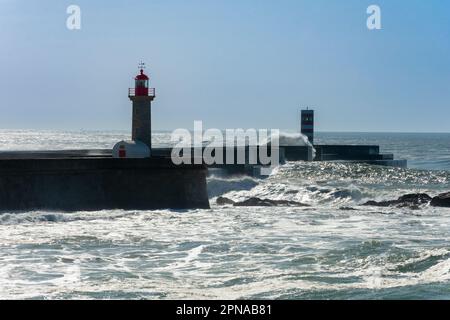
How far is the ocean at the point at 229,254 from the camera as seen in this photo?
991cm

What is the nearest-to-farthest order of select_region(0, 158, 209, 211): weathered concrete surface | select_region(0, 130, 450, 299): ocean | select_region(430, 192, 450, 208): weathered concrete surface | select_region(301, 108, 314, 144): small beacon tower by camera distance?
select_region(0, 130, 450, 299): ocean
select_region(0, 158, 209, 211): weathered concrete surface
select_region(430, 192, 450, 208): weathered concrete surface
select_region(301, 108, 314, 144): small beacon tower

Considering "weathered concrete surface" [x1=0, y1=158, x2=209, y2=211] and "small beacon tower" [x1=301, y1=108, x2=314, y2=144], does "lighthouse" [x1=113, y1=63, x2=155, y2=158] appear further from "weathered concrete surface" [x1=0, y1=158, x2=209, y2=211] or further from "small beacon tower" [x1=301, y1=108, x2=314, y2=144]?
"small beacon tower" [x1=301, y1=108, x2=314, y2=144]

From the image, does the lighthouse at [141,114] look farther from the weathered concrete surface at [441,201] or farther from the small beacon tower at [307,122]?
the small beacon tower at [307,122]

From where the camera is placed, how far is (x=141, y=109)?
22125mm

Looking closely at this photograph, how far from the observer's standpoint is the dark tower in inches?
866

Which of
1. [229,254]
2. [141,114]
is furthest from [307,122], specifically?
[229,254]

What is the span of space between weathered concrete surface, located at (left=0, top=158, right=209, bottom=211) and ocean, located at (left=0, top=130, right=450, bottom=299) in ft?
2.22

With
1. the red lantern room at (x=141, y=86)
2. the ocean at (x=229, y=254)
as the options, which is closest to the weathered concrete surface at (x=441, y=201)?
the ocean at (x=229, y=254)

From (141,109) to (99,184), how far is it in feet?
12.3

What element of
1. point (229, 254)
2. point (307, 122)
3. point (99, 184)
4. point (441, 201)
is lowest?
point (441, 201)

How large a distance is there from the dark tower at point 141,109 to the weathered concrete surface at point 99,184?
2730 mm

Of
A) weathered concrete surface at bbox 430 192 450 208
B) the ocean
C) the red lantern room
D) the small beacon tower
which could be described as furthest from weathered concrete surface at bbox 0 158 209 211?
the small beacon tower

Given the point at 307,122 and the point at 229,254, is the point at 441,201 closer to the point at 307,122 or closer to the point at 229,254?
the point at 229,254
